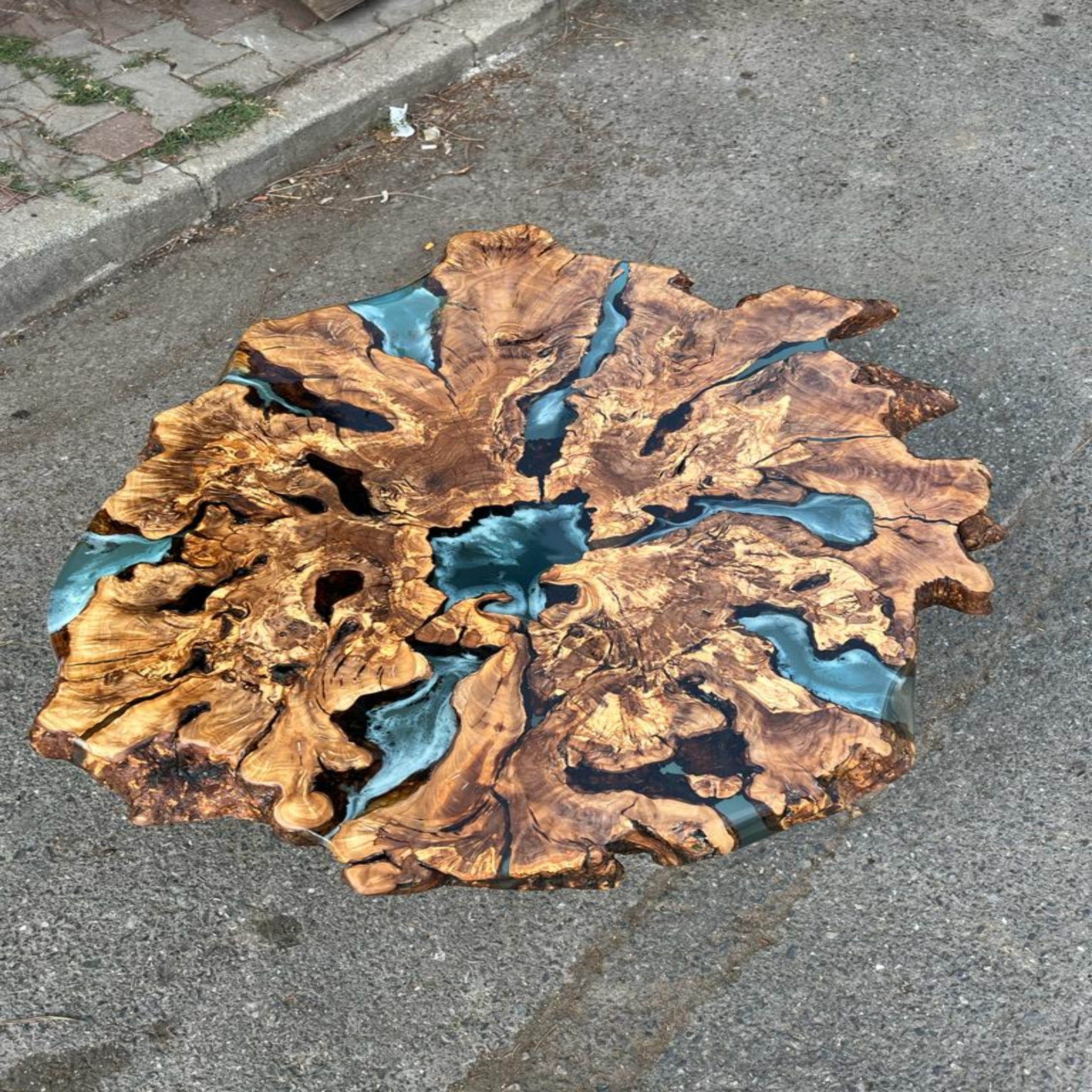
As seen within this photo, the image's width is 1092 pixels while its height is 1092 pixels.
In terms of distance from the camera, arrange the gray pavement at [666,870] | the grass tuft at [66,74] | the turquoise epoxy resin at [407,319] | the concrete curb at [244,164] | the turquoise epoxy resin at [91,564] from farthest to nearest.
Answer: the grass tuft at [66,74], the concrete curb at [244,164], the turquoise epoxy resin at [407,319], the gray pavement at [666,870], the turquoise epoxy resin at [91,564]

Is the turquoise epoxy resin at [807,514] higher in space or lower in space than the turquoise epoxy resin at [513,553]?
higher

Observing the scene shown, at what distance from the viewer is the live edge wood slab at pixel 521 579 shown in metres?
1.67

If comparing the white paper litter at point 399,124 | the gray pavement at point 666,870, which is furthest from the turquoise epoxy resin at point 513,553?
the white paper litter at point 399,124

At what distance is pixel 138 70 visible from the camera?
4.10 metres

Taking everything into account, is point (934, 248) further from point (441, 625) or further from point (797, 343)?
point (441, 625)

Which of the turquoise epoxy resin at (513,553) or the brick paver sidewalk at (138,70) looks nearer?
the turquoise epoxy resin at (513,553)

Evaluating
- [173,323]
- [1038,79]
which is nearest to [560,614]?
[173,323]

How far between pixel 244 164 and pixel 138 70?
25.5 inches

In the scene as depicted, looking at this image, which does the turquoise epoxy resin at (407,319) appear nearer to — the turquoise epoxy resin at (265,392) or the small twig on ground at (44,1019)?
the turquoise epoxy resin at (265,392)

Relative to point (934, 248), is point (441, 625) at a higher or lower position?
higher

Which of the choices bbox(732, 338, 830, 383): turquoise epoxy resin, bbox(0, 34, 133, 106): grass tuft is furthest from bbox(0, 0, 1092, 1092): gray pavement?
bbox(732, 338, 830, 383): turquoise epoxy resin

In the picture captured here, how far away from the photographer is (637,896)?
7.75 feet

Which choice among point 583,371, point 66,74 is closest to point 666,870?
point 583,371

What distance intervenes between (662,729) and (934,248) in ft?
8.38
